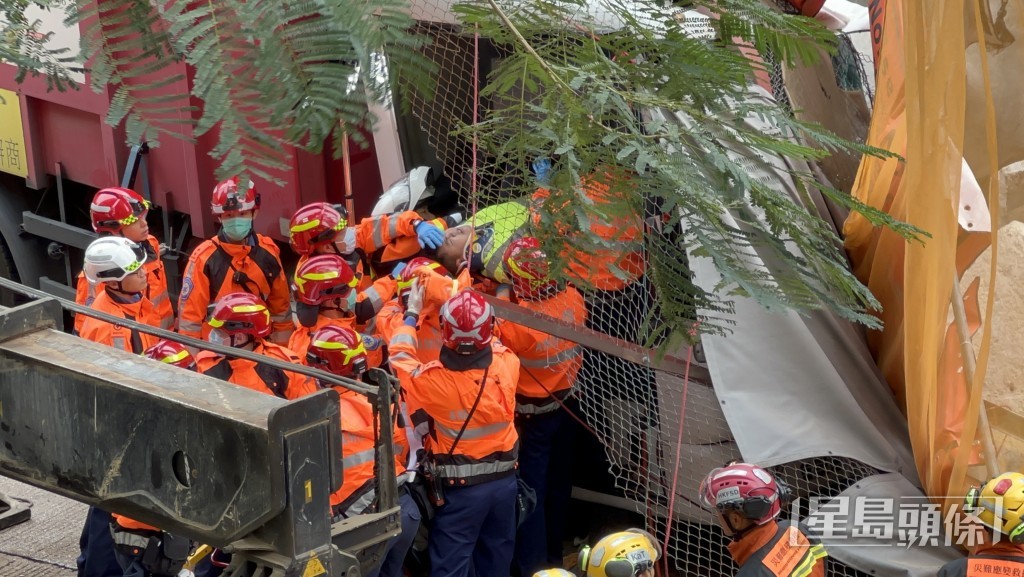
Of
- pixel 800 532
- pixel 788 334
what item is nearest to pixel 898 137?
pixel 788 334

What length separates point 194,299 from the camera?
232 inches

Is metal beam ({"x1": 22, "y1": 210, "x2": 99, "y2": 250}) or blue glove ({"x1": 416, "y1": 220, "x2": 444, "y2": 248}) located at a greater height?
blue glove ({"x1": 416, "y1": 220, "x2": 444, "y2": 248})

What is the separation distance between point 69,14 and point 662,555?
4.16 m

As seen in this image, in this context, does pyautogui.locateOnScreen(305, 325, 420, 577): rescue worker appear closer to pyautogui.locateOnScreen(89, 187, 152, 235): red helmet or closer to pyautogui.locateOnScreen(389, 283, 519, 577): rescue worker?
pyautogui.locateOnScreen(389, 283, 519, 577): rescue worker

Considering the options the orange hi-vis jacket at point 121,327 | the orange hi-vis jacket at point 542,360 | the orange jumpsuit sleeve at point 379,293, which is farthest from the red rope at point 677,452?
the orange hi-vis jacket at point 121,327

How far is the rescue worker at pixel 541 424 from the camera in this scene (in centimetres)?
558

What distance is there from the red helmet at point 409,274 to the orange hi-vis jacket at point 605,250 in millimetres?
3522

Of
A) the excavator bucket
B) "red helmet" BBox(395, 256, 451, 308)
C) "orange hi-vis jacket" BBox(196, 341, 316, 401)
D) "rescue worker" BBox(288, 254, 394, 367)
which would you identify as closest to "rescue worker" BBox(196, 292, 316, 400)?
"orange hi-vis jacket" BBox(196, 341, 316, 401)

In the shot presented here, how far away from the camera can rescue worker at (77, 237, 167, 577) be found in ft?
16.1

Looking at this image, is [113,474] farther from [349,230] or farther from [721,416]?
[349,230]

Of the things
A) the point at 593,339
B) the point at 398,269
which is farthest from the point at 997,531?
the point at 398,269

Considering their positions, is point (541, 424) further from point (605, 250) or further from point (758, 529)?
point (605, 250)

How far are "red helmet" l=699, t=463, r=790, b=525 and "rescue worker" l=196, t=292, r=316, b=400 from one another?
160 centimetres

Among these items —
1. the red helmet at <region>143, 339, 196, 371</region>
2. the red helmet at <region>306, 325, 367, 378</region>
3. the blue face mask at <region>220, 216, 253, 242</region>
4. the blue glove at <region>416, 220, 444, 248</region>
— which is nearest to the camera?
the red helmet at <region>143, 339, 196, 371</region>
